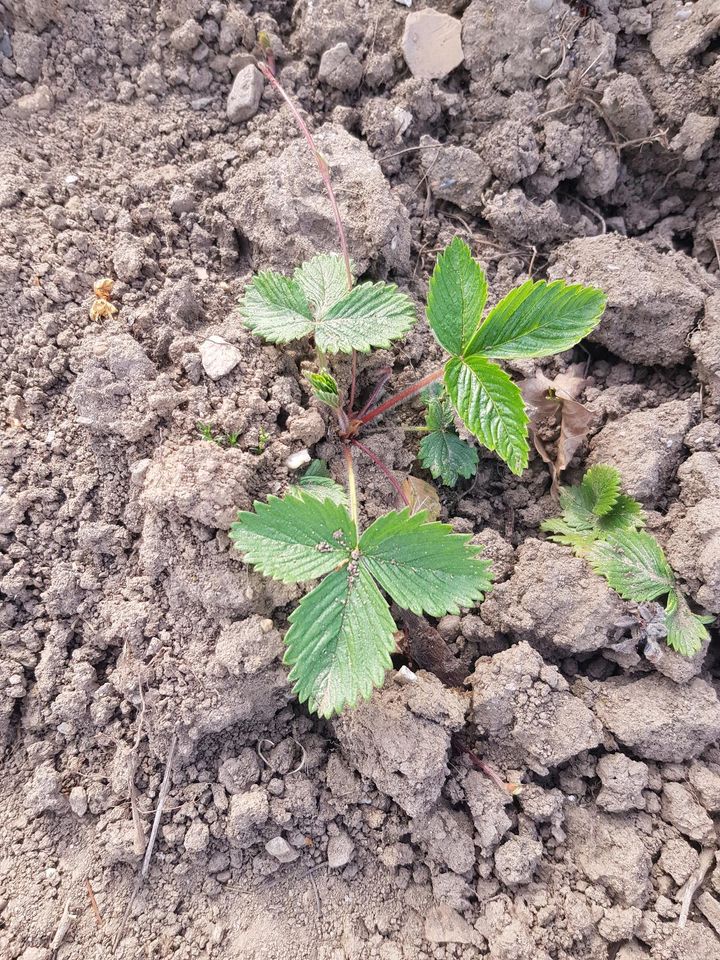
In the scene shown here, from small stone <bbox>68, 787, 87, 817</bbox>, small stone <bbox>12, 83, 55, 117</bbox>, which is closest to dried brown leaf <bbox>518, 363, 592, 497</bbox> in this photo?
small stone <bbox>68, 787, 87, 817</bbox>

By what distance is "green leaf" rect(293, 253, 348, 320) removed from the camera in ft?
5.86

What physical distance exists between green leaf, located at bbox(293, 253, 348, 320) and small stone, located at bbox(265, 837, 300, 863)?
147 cm

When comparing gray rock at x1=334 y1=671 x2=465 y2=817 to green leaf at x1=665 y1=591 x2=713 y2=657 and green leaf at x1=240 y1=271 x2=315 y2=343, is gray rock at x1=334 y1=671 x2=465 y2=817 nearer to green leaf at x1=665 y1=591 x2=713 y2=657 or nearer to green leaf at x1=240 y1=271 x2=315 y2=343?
green leaf at x1=665 y1=591 x2=713 y2=657

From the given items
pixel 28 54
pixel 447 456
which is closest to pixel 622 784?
pixel 447 456

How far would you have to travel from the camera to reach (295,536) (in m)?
1.47

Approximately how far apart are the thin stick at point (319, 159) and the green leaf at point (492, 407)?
1.75 feet

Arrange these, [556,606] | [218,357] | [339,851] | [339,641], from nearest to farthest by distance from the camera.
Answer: [339,641] < [339,851] < [556,606] < [218,357]

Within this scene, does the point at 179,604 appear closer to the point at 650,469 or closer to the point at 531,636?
the point at 531,636

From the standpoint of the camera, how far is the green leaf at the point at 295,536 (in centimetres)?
143

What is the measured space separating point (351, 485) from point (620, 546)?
81 cm

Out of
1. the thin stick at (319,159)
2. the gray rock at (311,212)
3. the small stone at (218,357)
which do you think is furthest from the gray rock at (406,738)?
the gray rock at (311,212)

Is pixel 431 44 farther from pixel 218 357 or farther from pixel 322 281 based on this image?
pixel 218 357

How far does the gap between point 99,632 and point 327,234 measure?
148 centimetres

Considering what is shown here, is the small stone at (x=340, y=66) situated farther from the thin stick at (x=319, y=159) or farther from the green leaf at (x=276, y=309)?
the green leaf at (x=276, y=309)
